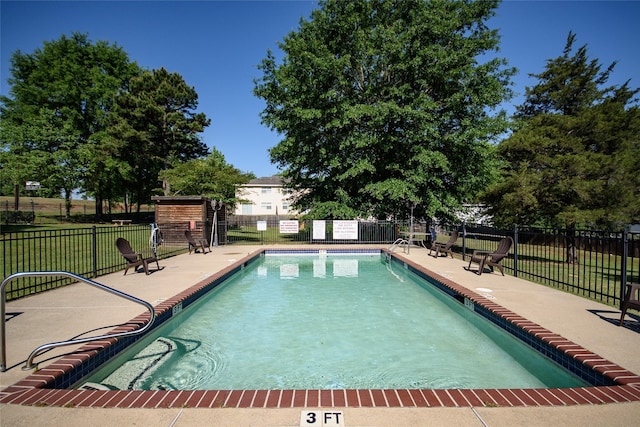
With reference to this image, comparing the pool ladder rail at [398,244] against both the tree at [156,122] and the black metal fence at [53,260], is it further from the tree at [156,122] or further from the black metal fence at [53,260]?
the tree at [156,122]

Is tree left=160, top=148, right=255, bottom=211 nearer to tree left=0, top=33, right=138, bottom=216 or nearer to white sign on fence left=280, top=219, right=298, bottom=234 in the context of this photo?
white sign on fence left=280, top=219, right=298, bottom=234

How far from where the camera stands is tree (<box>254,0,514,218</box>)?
17.6 m

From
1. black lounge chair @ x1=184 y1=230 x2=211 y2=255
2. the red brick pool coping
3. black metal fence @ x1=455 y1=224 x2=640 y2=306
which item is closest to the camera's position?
the red brick pool coping

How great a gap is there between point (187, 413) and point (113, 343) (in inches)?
85.7

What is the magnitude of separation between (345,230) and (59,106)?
120ft

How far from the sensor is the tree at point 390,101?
1764 cm

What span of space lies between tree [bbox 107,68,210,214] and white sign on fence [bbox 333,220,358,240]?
63.6 feet

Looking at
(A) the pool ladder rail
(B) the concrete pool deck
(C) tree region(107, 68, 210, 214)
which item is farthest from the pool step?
(C) tree region(107, 68, 210, 214)

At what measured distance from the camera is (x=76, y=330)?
4.47 m

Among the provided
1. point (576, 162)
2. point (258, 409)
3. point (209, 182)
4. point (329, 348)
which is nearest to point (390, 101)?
point (576, 162)

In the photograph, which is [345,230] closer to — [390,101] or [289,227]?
[289,227]

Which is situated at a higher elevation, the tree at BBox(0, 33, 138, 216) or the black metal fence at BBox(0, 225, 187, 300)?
the tree at BBox(0, 33, 138, 216)

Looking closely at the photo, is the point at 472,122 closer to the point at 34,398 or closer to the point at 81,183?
the point at 34,398

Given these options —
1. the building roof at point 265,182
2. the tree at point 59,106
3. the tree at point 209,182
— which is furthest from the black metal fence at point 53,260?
the building roof at point 265,182
